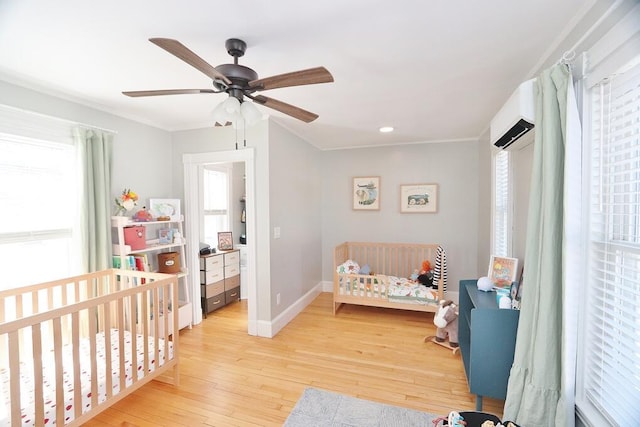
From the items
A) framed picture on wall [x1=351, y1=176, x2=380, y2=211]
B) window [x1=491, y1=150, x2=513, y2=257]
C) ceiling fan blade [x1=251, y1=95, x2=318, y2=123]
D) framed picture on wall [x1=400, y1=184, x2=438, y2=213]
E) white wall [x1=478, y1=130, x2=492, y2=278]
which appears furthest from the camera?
framed picture on wall [x1=351, y1=176, x2=380, y2=211]

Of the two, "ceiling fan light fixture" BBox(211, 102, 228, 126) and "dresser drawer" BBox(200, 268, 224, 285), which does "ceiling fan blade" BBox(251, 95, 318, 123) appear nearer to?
"ceiling fan light fixture" BBox(211, 102, 228, 126)

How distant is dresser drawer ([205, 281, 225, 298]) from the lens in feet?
11.7

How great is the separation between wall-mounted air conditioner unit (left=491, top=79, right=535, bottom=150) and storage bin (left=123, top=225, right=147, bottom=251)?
3.22 meters

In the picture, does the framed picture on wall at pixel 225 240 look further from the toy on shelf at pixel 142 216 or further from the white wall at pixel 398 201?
the white wall at pixel 398 201

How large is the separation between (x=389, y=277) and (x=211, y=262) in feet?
7.82

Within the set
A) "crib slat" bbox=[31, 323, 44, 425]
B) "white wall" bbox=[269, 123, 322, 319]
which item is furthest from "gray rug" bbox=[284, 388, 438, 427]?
"crib slat" bbox=[31, 323, 44, 425]

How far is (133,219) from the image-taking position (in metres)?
2.82

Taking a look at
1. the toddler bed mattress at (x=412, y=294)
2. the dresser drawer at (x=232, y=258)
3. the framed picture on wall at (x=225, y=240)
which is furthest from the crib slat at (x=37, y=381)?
the toddler bed mattress at (x=412, y=294)

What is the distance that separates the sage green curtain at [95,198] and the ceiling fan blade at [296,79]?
→ 1957 millimetres

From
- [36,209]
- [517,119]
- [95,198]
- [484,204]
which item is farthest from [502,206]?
[36,209]

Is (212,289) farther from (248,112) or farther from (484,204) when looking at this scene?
(484,204)

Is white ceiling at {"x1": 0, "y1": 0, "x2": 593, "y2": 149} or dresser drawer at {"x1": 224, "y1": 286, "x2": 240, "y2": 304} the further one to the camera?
dresser drawer at {"x1": 224, "y1": 286, "x2": 240, "y2": 304}

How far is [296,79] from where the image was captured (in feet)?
4.28

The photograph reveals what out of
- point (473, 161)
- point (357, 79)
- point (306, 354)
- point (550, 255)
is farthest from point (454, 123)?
point (306, 354)
